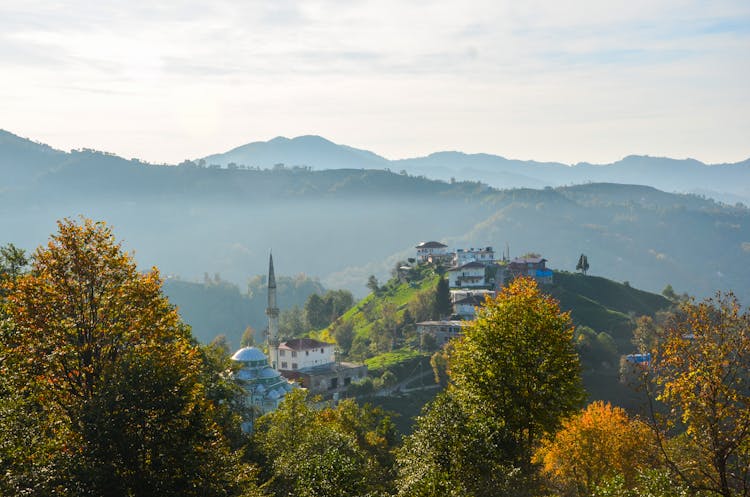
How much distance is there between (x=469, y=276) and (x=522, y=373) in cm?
10048

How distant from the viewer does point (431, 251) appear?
159m

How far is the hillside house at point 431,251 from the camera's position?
157 meters

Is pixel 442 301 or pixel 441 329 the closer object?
pixel 441 329

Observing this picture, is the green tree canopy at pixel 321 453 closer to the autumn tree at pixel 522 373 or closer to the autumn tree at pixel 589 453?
the autumn tree at pixel 522 373

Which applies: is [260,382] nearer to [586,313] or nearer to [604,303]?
[586,313]

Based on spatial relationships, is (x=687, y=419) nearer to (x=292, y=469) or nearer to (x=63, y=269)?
(x=292, y=469)

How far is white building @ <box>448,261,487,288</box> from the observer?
427 ft

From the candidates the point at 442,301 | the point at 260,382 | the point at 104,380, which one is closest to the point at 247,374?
the point at 260,382

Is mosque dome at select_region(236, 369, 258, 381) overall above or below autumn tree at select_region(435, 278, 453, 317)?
below

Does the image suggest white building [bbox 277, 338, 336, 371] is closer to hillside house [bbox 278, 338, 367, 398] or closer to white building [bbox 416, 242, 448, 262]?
hillside house [bbox 278, 338, 367, 398]

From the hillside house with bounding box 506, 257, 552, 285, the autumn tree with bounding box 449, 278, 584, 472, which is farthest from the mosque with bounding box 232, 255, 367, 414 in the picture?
the autumn tree with bounding box 449, 278, 584, 472

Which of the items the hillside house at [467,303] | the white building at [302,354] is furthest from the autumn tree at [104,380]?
the hillside house at [467,303]

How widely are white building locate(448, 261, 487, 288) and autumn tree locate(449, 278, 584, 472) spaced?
97.1 metres

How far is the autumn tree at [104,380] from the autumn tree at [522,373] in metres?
11.4
